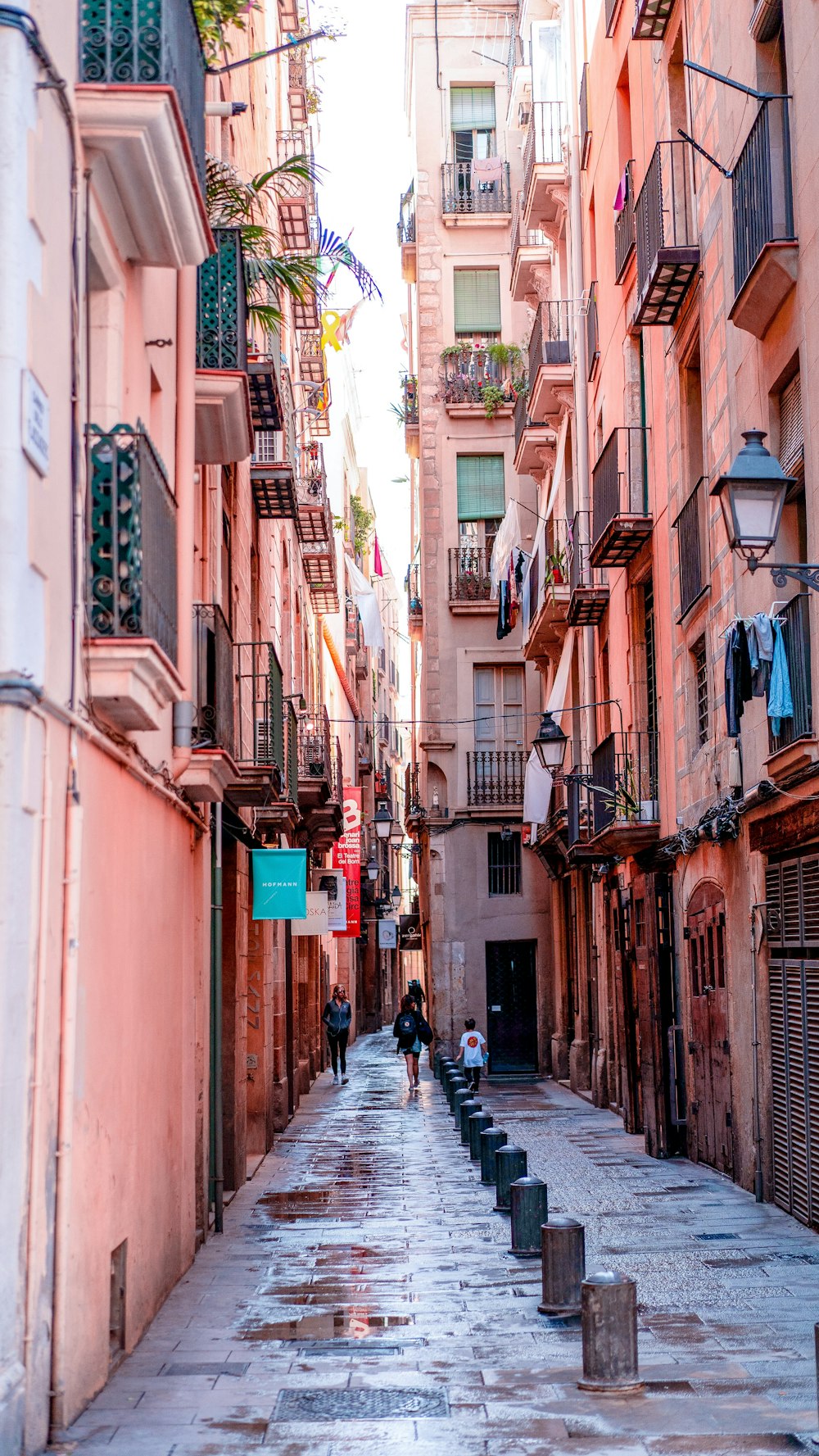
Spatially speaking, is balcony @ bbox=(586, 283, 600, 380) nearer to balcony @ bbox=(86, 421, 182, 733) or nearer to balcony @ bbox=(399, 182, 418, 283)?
balcony @ bbox=(399, 182, 418, 283)

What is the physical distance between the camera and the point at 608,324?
23328 mm

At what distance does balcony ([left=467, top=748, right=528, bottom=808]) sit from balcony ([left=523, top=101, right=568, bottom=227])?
471 inches

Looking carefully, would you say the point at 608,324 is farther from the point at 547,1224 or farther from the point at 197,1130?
the point at 547,1224

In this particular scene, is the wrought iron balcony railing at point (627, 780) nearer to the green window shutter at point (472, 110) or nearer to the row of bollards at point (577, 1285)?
the row of bollards at point (577, 1285)

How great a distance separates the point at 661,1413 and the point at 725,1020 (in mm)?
8427

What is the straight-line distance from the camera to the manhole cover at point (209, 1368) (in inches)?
340

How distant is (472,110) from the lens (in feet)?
132

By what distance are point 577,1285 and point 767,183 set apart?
8223mm

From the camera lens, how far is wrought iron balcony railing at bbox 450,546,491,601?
37.9 meters

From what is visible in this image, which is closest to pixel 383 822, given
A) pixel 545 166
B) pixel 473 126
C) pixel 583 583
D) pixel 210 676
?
pixel 583 583

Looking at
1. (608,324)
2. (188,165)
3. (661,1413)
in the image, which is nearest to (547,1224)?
(661,1413)

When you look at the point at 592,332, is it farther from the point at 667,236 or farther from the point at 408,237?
the point at 408,237

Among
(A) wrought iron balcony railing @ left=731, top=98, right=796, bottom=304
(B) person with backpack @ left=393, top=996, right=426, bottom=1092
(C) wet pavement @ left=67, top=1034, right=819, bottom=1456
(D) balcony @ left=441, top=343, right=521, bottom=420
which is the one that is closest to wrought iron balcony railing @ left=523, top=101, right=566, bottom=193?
(D) balcony @ left=441, top=343, right=521, bottom=420

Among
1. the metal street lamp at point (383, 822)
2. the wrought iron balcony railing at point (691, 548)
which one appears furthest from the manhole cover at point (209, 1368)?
the metal street lamp at point (383, 822)
